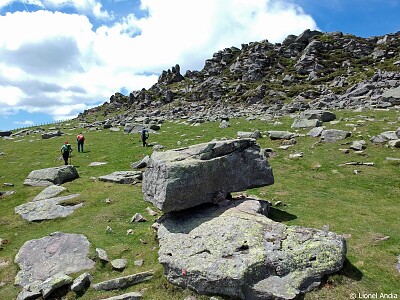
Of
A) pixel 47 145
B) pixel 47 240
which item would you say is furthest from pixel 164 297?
pixel 47 145

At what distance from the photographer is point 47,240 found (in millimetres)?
19359

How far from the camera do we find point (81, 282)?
49.4 ft

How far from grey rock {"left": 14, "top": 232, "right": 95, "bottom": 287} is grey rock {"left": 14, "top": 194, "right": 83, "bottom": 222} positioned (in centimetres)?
460

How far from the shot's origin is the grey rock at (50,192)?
2800 centimetres

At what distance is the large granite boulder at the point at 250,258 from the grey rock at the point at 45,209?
11637 millimetres

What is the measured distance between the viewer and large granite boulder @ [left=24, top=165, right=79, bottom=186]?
107 ft

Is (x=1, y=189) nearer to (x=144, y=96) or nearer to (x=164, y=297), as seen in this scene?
(x=164, y=297)

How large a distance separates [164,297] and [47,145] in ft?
173

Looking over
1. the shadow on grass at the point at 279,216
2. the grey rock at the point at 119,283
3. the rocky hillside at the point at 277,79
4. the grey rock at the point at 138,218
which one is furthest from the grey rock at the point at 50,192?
the rocky hillside at the point at 277,79

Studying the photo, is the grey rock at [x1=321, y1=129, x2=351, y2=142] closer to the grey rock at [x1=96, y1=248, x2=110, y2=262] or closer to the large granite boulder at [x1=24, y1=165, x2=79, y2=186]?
the large granite boulder at [x1=24, y1=165, x2=79, y2=186]

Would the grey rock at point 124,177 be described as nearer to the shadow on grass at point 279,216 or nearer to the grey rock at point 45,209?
the grey rock at point 45,209

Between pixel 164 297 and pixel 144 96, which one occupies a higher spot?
pixel 144 96

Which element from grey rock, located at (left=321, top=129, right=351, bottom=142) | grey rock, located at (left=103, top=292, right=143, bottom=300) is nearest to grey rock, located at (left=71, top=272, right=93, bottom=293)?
grey rock, located at (left=103, top=292, right=143, bottom=300)

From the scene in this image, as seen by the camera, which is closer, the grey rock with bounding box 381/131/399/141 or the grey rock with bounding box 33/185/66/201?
the grey rock with bounding box 33/185/66/201
